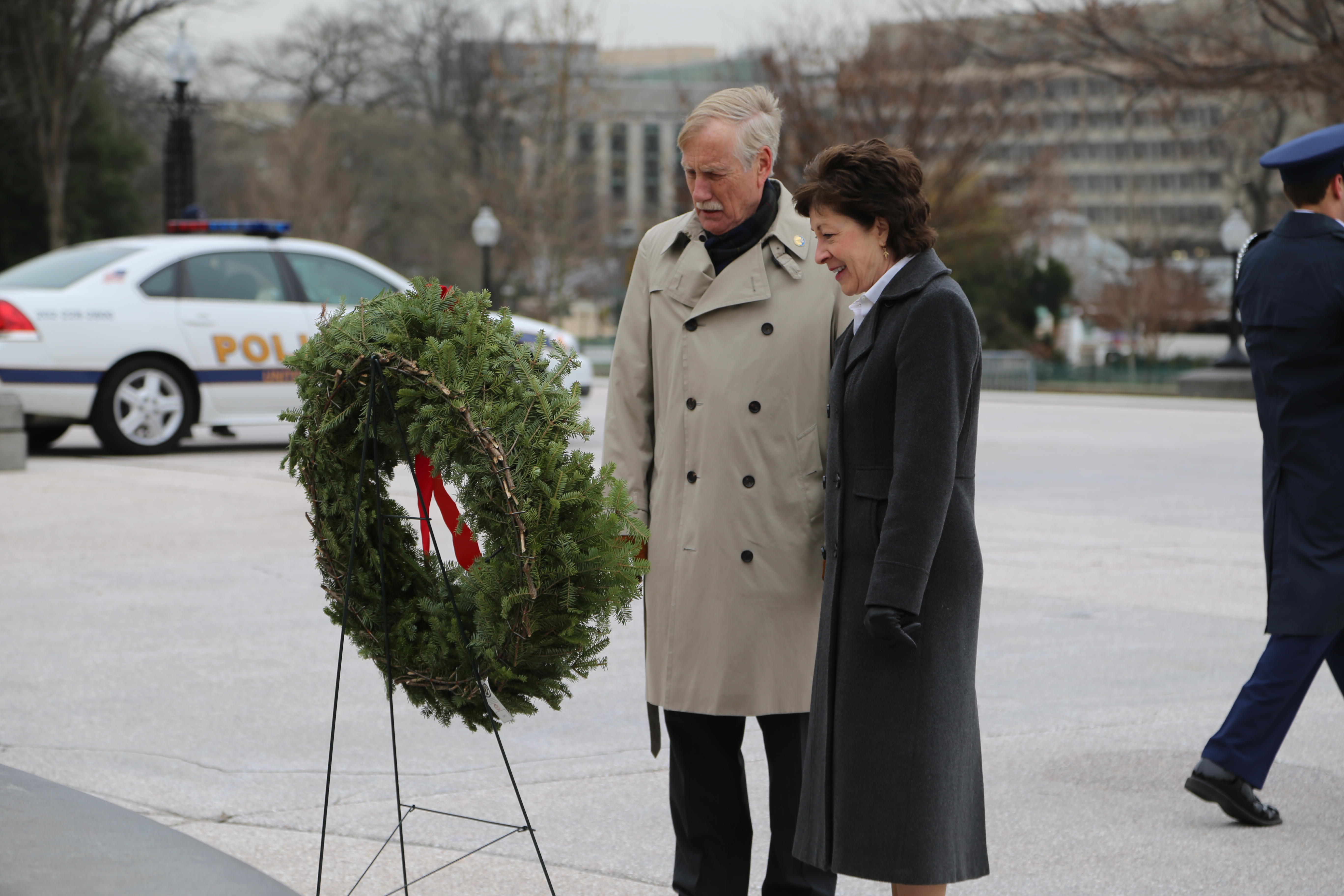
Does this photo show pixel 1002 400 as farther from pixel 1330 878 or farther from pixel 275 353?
pixel 1330 878

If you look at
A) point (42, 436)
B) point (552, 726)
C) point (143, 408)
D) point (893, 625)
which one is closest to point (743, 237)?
point (893, 625)

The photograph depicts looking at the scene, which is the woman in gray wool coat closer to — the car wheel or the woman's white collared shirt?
the woman's white collared shirt

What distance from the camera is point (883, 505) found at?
2975 millimetres

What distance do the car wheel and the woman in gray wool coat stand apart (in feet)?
40.5

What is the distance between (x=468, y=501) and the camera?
9.68 ft

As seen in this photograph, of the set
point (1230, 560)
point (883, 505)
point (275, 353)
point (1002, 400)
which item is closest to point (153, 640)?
point (883, 505)

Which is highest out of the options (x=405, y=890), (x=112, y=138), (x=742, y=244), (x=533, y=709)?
(x=112, y=138)

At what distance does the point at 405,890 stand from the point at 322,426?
942mm

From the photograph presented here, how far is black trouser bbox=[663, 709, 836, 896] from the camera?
346 cm

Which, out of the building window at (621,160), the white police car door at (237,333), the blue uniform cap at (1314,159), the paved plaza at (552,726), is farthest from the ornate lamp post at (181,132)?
the building window at (621,160)

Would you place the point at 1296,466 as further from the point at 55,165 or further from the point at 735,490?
the point at 55,165

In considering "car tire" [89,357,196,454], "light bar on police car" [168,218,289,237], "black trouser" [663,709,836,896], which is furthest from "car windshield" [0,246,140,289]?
"black trouser" [663,709,836,896]

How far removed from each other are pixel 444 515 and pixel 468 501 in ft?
0.69

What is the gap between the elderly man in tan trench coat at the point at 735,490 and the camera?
11.1 feet
